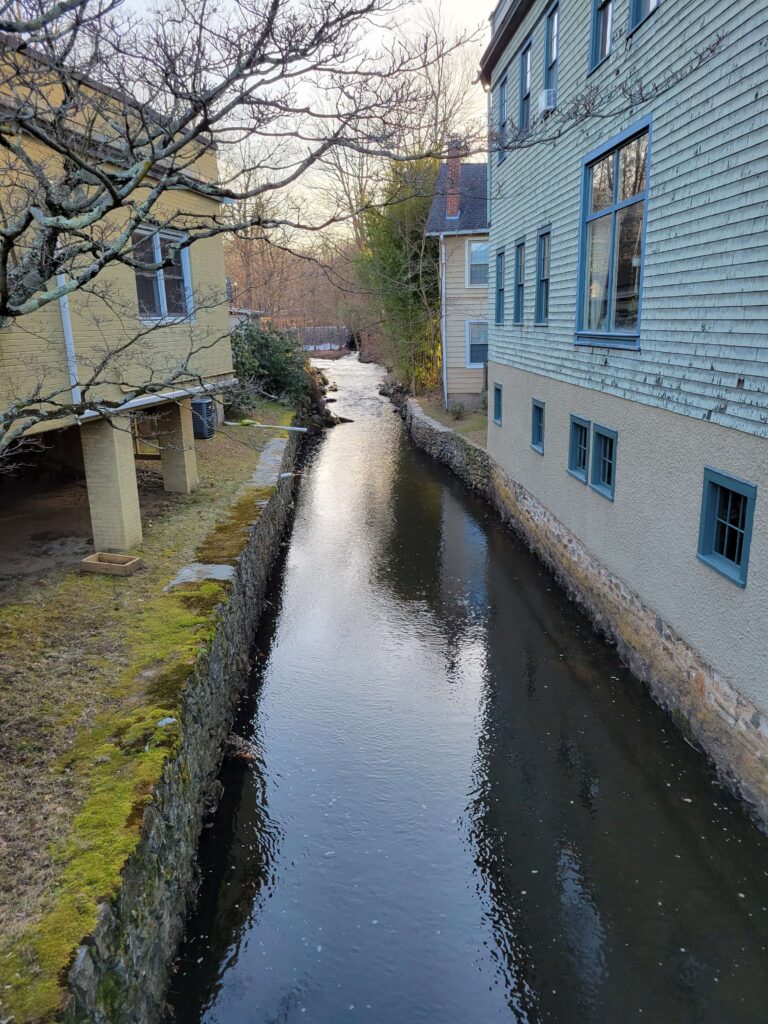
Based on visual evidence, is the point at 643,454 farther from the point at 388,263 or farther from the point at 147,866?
the point at 388,263

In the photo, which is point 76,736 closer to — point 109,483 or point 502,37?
point 109,483

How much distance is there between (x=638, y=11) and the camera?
819 centimetres

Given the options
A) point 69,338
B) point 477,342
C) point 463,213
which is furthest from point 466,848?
point 463,213

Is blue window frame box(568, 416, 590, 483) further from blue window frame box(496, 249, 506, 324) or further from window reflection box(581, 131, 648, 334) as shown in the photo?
blue window frame box(496, 249, 506, 324)

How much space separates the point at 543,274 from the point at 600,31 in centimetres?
372

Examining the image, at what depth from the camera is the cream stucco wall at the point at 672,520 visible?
19.7 ft

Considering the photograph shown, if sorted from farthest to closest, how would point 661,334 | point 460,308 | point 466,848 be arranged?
point 460,308 < point 661,334 < point 466,848

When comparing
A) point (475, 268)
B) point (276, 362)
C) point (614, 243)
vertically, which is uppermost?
point (475, 268)

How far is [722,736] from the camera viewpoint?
6621 millimetres

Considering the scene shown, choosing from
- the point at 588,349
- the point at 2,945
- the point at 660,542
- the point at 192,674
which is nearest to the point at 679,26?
the point at 588,349

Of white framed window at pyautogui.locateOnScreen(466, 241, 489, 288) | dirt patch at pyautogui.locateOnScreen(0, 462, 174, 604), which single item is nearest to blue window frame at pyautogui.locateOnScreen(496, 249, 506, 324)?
dirt patch at pyautogui.locateOnScreen(0, 462, 174, 604)

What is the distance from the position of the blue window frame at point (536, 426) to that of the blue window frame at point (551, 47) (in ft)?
17.2

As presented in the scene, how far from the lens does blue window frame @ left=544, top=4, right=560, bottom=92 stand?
36.1ft

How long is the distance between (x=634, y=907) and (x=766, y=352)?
15.3 feet
